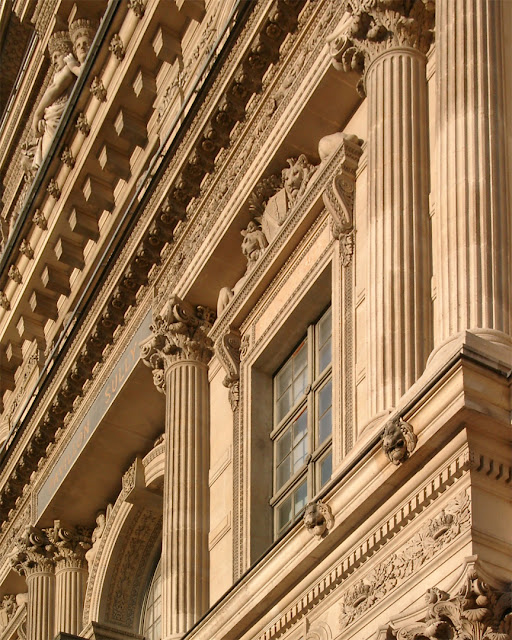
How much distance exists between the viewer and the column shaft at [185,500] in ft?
67.2

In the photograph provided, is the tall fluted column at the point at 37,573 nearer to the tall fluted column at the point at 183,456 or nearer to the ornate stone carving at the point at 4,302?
the ornate stone carving at the point at 4,302

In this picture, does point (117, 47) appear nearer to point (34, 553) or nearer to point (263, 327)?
point (263, 327)

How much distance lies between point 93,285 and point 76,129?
3531 millimetres

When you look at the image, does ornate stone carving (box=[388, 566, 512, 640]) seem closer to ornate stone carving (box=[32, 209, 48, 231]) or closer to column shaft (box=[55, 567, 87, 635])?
column shaft (box=[55, 567, 87, 635])

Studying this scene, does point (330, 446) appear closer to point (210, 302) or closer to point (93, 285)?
point (210, 302)

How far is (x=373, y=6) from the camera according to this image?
18.6m

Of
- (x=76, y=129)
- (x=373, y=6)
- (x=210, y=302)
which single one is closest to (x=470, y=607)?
(x=373, y=6)

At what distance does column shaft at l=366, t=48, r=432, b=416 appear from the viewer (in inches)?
632

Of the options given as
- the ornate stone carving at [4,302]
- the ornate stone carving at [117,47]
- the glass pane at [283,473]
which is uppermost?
the ornate stone carving at [117,47]

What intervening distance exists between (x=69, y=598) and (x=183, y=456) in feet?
20.5

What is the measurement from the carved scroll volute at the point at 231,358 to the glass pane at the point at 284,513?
74.8 inches

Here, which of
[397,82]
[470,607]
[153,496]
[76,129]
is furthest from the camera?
[76,129]

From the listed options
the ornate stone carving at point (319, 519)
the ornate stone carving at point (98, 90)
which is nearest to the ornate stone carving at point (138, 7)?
the ornate stone carving at point (98, 90)

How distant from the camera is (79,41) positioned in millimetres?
32188
